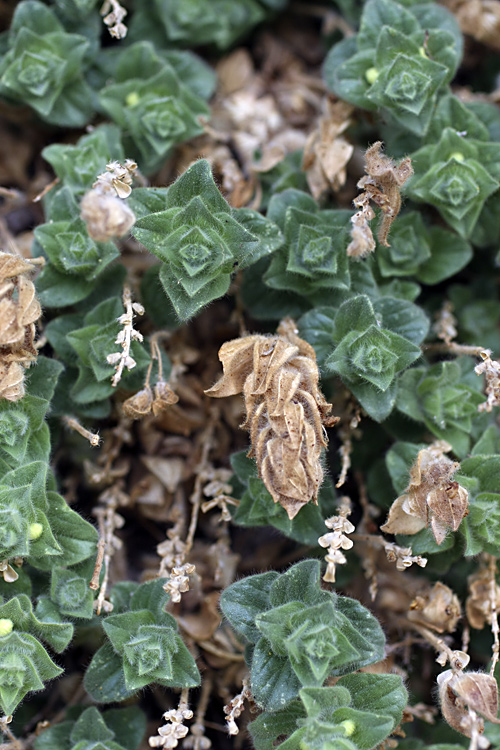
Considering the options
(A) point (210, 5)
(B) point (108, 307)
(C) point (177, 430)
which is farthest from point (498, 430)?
(A) point (210, 5)

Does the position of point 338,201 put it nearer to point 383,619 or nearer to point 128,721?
point 383,619

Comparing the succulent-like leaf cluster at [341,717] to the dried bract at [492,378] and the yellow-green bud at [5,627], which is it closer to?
the yellow-green bud at [5,627]

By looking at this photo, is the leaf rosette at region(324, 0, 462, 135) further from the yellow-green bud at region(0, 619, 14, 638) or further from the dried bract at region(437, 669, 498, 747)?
the yellow-green bud at region(0, 619, 14, 638)

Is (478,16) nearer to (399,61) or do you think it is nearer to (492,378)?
(399,61)

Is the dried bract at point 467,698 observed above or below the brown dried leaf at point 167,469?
above

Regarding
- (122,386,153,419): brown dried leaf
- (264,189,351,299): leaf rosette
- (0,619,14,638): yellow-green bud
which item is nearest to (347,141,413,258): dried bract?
(264,189,351,299): leaf rosette

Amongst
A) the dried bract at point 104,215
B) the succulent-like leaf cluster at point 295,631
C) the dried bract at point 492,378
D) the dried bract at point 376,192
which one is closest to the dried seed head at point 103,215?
the dried bract at point 104,215

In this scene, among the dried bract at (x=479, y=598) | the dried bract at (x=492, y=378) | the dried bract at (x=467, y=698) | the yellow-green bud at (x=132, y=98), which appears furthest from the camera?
the yellow-green bud at (x=132, y=98)

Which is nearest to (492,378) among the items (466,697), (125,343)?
(466,697)
